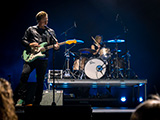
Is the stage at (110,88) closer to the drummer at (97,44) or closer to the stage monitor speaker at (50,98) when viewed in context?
the stage monitor speaker at (50,98)

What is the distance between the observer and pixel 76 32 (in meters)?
8.45

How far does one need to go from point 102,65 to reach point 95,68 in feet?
0.78

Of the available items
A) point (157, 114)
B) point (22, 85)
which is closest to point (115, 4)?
point (22, 85)

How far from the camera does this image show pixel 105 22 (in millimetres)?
8578

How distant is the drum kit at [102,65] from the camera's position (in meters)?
7.43

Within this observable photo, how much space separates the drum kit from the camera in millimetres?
7430

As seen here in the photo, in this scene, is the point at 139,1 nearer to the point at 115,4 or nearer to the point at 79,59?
the point at 115,4

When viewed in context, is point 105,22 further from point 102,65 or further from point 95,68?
point 95,68

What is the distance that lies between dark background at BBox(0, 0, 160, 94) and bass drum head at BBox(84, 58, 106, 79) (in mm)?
1110

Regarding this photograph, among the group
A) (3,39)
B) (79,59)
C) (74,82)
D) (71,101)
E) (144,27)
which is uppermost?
(144,27)

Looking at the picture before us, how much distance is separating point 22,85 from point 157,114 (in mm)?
3697

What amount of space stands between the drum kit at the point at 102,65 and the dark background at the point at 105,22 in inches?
27.4

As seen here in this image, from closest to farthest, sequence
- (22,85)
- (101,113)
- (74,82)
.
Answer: (101,113) < (22,85) < (74,82)

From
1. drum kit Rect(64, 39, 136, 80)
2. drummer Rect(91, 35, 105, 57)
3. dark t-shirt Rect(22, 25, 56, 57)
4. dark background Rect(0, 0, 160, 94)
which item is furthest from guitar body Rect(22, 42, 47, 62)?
drummer Rect(91, 35, 105, 57)
